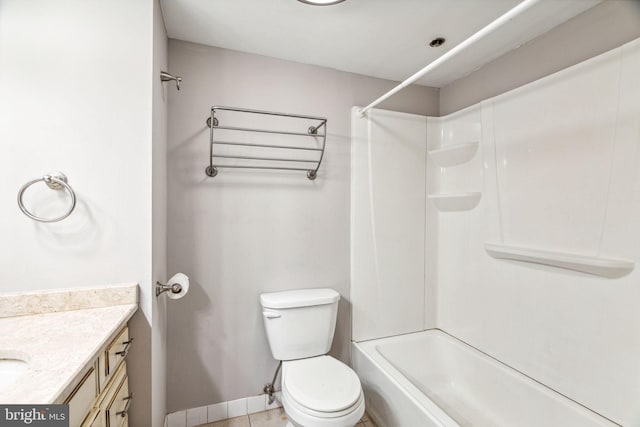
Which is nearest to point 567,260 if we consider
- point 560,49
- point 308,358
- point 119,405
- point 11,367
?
point 560,49

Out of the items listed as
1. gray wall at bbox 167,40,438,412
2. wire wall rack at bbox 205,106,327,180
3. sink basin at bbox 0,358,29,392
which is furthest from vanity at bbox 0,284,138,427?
wire wall rack at bbox 205,106,327,180

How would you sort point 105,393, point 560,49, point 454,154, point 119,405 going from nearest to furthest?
point 105,393 → point 119,405 → point 560,49 → point 454,154

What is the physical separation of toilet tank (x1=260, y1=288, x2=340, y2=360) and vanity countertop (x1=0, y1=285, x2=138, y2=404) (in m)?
0.76

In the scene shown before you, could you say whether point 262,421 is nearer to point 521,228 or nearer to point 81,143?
point 81,143

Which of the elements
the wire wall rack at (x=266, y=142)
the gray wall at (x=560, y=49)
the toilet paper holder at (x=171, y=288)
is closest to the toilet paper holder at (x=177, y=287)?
the toilet paper holder at (x=171, y=288)

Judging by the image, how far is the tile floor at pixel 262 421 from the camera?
175 cm

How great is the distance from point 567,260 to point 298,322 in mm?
1438

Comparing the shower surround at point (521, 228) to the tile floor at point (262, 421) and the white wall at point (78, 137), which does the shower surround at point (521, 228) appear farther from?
the white wall at point (78, 137)

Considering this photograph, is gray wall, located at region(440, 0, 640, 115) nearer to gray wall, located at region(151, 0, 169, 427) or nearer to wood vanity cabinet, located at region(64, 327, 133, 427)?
gray wall, located at region(151, 0, 169, 427)

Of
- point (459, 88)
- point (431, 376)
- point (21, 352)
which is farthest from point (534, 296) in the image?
point (21, 352)

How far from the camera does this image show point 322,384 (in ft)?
4.88

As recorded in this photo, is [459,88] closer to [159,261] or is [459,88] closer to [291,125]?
[291,125]

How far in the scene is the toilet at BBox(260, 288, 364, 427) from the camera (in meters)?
1.35

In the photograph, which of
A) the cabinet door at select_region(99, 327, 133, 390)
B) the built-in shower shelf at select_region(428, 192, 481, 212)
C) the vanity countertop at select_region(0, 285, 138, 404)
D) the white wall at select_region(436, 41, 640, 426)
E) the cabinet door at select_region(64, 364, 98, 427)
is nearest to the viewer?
the vanity countertop at select_region(0, 285, 138, 404)
